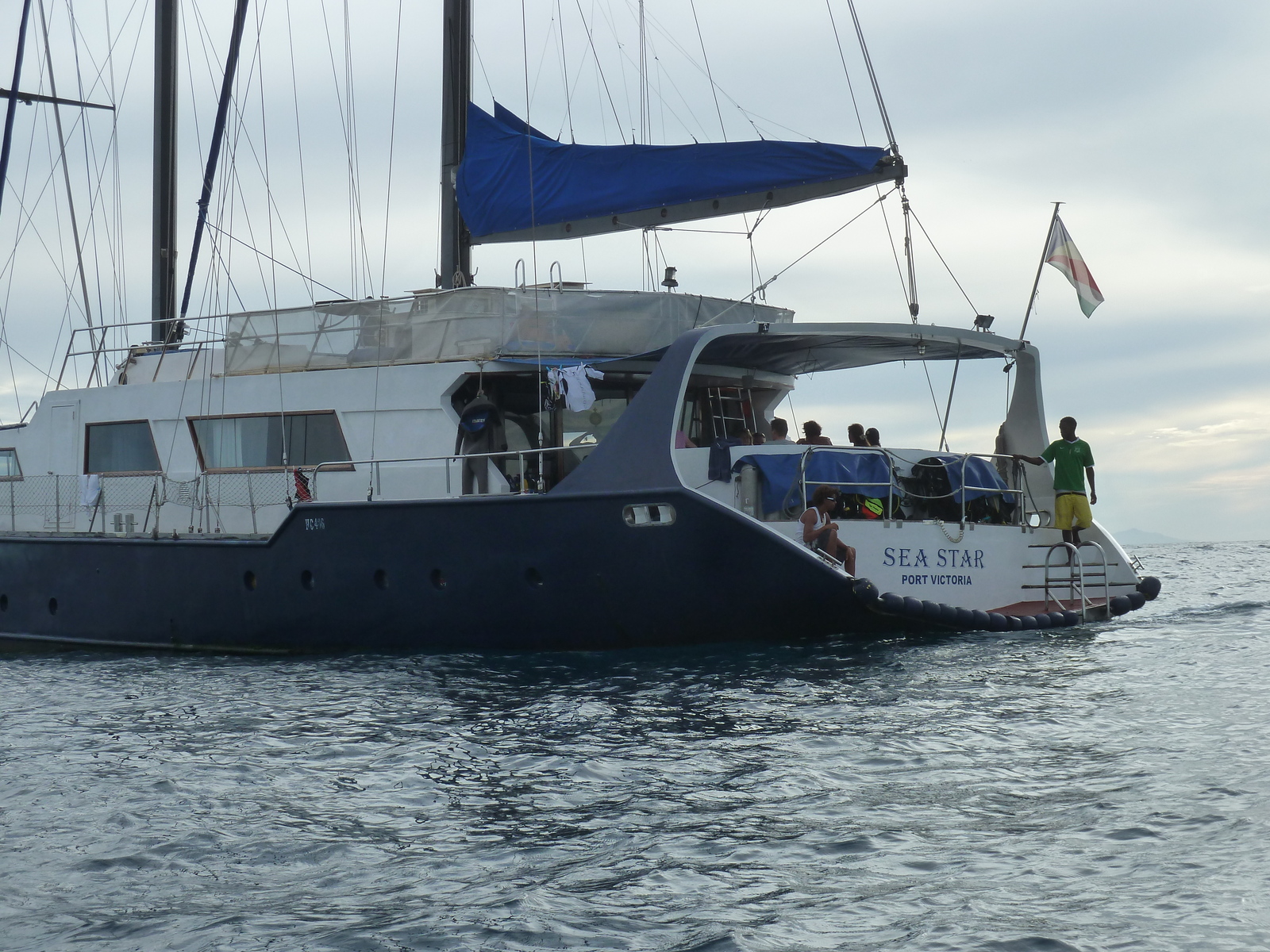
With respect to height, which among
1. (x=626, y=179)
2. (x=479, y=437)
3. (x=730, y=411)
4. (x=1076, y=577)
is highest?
(x=626, y=179)

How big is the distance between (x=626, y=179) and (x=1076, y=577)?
6.19 meters

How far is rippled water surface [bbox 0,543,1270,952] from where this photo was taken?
4.61 meters

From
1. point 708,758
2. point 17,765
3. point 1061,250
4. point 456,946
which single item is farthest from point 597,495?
point 456,946

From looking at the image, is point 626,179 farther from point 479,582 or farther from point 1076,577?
point 1076,577

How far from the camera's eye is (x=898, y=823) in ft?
18.6

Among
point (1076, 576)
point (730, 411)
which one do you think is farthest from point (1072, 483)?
point (730, 411)

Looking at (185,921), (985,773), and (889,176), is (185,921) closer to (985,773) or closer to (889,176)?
(985,773)

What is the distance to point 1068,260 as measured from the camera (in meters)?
13.0

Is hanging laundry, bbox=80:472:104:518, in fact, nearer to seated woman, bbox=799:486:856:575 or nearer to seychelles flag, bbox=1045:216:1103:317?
seated woman, bbox=799:486:856:575

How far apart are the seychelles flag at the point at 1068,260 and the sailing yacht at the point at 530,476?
0.82m

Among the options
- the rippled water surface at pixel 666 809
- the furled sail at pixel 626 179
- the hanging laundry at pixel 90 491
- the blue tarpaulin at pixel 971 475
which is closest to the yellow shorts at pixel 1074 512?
the blue tarpaulin at pixel 971 475

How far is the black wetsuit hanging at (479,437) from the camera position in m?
12.2

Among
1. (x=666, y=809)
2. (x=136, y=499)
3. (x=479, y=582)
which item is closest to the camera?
(x=666, y=809)

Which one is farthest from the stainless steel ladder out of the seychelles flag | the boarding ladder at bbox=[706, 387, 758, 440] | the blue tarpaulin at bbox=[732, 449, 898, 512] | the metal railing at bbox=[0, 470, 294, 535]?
the metal railing at bbox=[0, 470, 294, 535]
